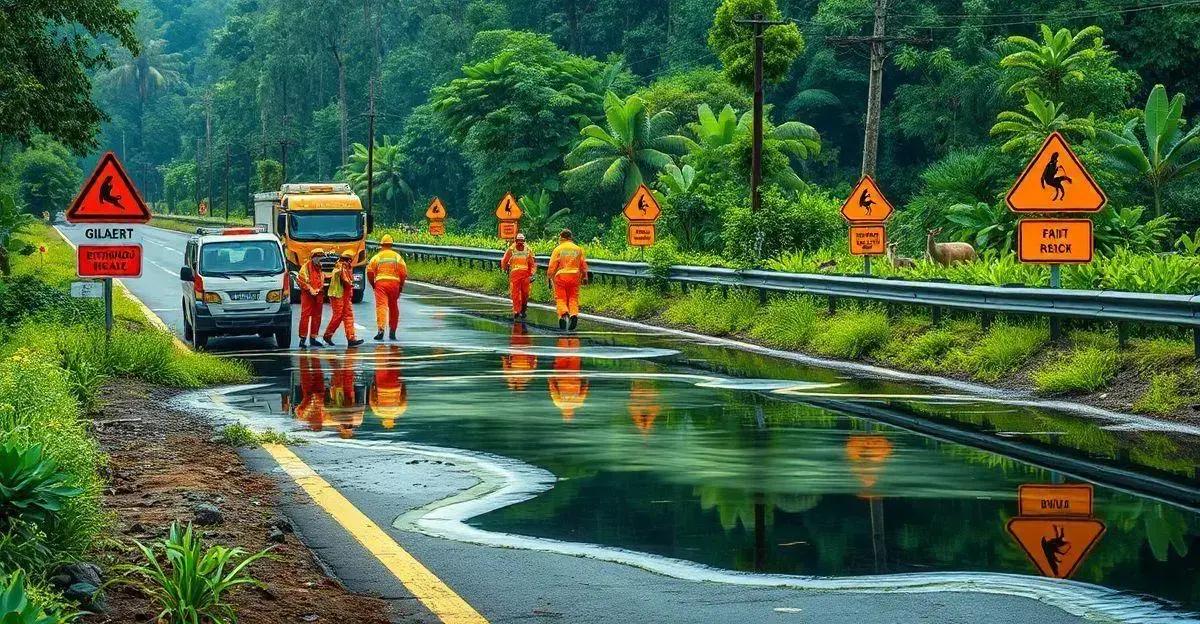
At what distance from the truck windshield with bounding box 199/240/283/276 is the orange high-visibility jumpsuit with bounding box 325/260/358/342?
1758 millimetres

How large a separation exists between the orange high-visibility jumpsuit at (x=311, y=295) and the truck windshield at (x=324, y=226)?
13577 millimetres

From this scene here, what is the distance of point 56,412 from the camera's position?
10.2 metres

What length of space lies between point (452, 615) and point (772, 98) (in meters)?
75.5

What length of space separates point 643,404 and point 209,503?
6584mm

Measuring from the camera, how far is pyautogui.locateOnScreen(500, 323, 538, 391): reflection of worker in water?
688 inches

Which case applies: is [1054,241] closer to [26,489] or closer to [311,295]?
[311,295]

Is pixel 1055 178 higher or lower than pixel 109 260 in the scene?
higher

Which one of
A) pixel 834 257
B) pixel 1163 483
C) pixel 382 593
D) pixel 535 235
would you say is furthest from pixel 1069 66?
pixel 382 593

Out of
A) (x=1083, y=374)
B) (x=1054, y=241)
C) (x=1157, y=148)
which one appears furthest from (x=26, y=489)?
(x=1157, y=148)

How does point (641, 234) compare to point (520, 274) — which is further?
point (641, 234)

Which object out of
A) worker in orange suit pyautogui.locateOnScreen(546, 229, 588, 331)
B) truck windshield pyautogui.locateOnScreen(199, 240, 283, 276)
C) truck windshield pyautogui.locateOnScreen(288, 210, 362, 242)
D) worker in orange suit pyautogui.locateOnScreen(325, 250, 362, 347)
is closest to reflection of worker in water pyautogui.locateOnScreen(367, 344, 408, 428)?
worker in orange suit pyautogui.locateOnScreen(325, 250, 362, 347)

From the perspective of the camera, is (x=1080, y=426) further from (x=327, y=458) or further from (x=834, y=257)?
(x=834, y=257)

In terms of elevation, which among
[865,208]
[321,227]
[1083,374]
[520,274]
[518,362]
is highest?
[865,208]

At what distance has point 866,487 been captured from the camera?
9938 millimetres
